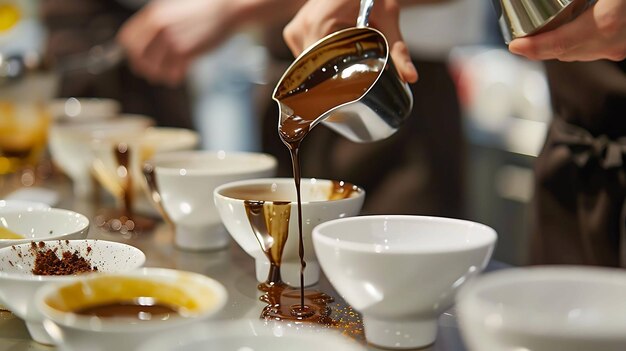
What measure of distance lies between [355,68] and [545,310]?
1.96 ft

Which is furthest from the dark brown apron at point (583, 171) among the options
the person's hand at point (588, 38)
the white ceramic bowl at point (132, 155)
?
the white ceramic bowl at point (132, 155)

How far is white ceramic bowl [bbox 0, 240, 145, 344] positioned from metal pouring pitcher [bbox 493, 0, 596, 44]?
605 mm

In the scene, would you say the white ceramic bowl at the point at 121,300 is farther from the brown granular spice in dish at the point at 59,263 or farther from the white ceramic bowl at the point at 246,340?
the brown granular spice in dish at the point at 59,263

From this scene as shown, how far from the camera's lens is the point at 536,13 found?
4.00 feet

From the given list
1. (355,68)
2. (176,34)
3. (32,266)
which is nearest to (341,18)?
(355,68)

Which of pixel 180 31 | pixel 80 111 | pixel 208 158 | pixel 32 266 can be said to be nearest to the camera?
pixel 32 266

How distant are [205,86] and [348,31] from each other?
162 inches

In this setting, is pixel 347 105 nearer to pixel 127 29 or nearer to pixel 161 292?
pixel 161 292

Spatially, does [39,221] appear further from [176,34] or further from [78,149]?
[176,34]

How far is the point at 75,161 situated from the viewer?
6.54ft

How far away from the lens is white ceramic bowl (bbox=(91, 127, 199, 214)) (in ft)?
5.92

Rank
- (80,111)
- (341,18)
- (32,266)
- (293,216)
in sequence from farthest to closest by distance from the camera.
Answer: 1. (80,111)
2. (341,18)
3. (293,216)
4. (32,266)

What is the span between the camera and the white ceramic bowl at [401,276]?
3.26 ft

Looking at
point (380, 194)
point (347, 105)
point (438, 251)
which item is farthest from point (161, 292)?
point (380, 194)
